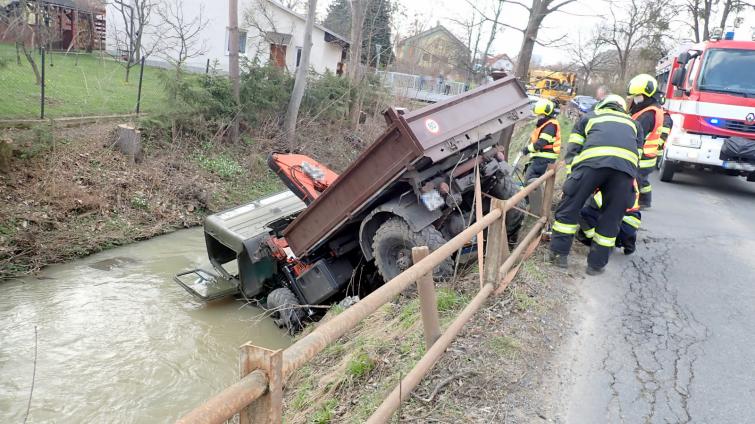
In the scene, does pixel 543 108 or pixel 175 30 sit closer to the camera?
pixel 543 108

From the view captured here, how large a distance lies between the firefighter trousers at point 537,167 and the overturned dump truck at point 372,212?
169cm

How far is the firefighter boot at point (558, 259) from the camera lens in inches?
195

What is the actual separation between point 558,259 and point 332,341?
376 centimetres

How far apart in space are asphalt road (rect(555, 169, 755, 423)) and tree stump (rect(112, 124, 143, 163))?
28.0 feet

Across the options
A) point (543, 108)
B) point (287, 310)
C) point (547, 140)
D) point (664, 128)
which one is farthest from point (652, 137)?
point (287, 310)

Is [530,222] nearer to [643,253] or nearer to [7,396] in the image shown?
[643,253]

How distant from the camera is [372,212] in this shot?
16.7ft

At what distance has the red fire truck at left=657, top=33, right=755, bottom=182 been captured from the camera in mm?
8625

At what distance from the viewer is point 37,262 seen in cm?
743

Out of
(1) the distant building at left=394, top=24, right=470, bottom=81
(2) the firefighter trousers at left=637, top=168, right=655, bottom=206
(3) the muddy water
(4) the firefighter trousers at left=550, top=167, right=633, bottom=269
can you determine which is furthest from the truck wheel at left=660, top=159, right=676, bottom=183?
(1) the distant building at left=394, top=24, right=470, bottom=81

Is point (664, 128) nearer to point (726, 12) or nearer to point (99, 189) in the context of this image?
point (99, 189)

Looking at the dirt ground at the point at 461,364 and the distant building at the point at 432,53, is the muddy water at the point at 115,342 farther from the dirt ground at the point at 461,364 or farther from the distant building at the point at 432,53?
the distant building at the point at 432,53

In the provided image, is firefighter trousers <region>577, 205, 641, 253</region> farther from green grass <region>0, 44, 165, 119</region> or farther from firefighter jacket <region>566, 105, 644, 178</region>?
green grass <region>0, 44, 165, 119</region>

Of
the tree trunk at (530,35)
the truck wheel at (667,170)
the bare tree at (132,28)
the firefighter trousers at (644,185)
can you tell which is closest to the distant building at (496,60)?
the tree trunk at (530,35)
